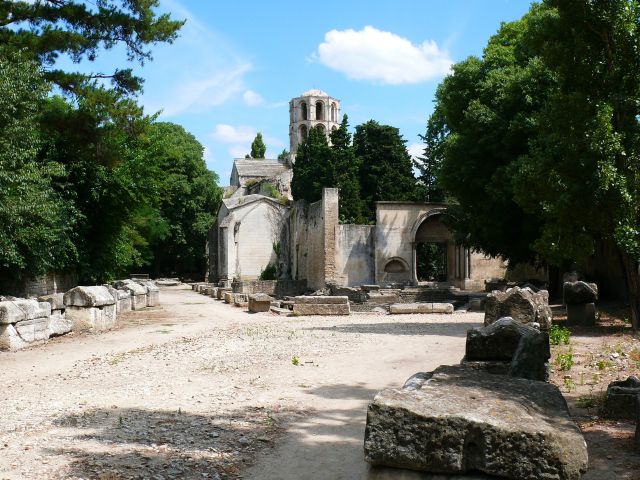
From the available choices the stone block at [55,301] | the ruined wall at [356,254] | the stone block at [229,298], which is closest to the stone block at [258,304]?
the stone block at [229,298]

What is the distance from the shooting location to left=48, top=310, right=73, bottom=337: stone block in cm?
1309

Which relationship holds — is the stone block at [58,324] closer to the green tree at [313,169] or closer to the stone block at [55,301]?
the stone block at [55,301]

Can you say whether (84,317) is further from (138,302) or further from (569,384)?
(569,384)

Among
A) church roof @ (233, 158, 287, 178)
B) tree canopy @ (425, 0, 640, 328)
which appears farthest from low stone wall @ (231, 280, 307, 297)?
church roof @ (233, 158, 287, 178)

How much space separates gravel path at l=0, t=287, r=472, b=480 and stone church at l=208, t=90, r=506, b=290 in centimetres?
2012

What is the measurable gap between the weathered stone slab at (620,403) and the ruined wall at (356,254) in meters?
28.2

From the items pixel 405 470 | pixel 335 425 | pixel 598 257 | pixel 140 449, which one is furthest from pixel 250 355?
pixel 598 257

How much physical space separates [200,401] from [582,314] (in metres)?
10.3

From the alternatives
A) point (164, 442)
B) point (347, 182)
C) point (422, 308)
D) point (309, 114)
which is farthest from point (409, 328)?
point (309, 114)

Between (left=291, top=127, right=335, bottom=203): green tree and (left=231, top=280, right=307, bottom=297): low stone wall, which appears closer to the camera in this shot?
(left=231, top=280, right=307, bottom=297): low stone wall

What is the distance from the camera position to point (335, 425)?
611cm

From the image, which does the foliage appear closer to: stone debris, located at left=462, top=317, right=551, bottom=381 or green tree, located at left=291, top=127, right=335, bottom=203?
green tree, located at left=291, top=127, right=335, bottom=203

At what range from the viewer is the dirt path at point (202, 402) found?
4887 mm

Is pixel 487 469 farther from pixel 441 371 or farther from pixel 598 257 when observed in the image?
pixel 598 257
